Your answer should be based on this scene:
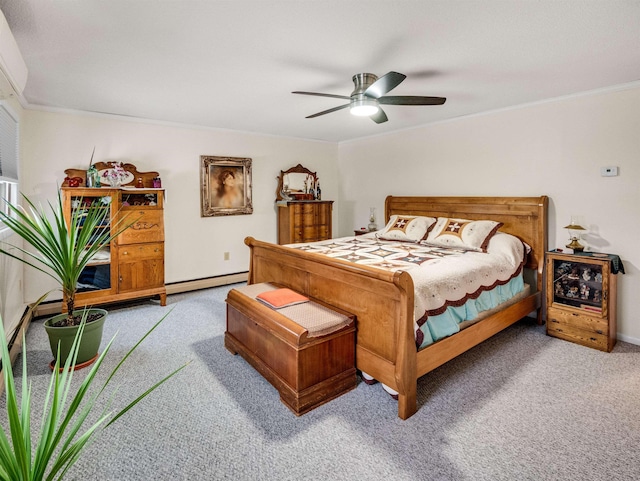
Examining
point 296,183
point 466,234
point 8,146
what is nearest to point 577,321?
point 466,234

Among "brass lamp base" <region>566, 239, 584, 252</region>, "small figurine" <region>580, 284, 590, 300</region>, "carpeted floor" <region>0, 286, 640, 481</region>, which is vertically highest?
"brass lamp base" <region>566, 239, 584, 252</region>

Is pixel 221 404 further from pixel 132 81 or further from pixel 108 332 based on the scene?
pixel 132 81

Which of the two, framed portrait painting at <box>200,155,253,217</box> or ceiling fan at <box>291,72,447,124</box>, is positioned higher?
ceiling fan at <box>291,72,447,124</box>

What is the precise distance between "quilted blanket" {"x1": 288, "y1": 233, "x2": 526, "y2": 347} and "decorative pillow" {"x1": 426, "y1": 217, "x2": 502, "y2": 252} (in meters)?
0.06

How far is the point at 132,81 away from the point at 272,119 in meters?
1.81

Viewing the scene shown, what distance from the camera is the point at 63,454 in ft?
2.84

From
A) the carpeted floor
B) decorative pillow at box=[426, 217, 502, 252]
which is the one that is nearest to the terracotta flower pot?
the carpeted floor

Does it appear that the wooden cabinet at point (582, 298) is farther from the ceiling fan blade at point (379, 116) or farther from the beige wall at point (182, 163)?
the beige wall at point (182, 163)

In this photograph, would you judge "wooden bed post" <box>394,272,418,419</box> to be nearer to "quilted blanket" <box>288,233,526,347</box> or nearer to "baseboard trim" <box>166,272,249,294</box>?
"quilted blanket" <box>288,233,526,347</box>

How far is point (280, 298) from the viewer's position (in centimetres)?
269

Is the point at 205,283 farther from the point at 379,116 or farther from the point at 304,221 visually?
the point at 379,116

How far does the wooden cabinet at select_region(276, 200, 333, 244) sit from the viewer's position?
18.0ft

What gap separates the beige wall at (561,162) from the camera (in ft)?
10.6

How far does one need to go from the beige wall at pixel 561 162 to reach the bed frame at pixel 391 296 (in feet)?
0.70
